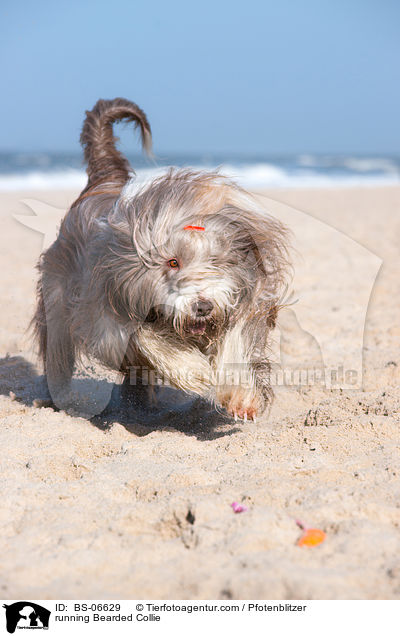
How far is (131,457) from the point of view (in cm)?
312

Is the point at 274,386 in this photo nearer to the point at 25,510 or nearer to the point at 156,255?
the point at 156,255

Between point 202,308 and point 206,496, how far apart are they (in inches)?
40.9

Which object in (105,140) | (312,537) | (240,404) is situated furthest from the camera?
(105,140)

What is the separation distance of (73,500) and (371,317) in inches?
163

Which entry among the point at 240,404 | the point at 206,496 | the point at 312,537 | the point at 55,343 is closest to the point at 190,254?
the point at 240,404

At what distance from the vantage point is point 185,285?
328 cm

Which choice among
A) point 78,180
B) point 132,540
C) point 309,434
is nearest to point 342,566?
point 132,540

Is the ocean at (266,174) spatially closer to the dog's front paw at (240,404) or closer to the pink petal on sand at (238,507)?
the dog's front paw at (240,404)

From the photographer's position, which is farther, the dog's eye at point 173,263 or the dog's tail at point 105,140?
the dog's tail at point 105,140

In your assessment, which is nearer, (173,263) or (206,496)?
(206,496)

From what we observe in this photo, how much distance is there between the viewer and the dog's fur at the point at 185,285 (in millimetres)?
3312

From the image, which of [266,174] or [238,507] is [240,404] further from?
[266,174]
